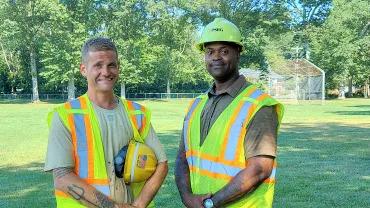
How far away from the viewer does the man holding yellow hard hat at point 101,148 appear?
10.7ft

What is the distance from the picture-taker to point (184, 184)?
12.2ft

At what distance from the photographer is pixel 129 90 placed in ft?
216

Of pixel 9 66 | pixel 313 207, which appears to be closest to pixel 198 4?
pixel 9 66

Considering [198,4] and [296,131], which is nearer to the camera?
[296,131]

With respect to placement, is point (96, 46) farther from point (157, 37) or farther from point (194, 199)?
point (157, 37)

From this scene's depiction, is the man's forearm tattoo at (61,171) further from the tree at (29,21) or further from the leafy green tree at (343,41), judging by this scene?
the tree at (29,21)

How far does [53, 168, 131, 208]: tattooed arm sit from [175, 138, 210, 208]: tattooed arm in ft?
1.76

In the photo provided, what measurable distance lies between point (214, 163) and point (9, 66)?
66879mm

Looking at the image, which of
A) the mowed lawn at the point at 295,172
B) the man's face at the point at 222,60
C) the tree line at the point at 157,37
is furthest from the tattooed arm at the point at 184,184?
the tree line at the point at 157,37

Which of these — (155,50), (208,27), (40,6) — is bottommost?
(208,27)

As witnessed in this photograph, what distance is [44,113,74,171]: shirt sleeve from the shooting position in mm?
3240

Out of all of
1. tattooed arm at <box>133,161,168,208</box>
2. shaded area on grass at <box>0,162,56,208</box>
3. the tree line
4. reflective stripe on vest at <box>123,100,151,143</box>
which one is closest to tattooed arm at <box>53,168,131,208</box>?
tattooed arm at <box>133,161,168,208</box>

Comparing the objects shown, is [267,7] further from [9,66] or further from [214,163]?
[214,163]

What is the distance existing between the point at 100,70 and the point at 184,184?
100cm
